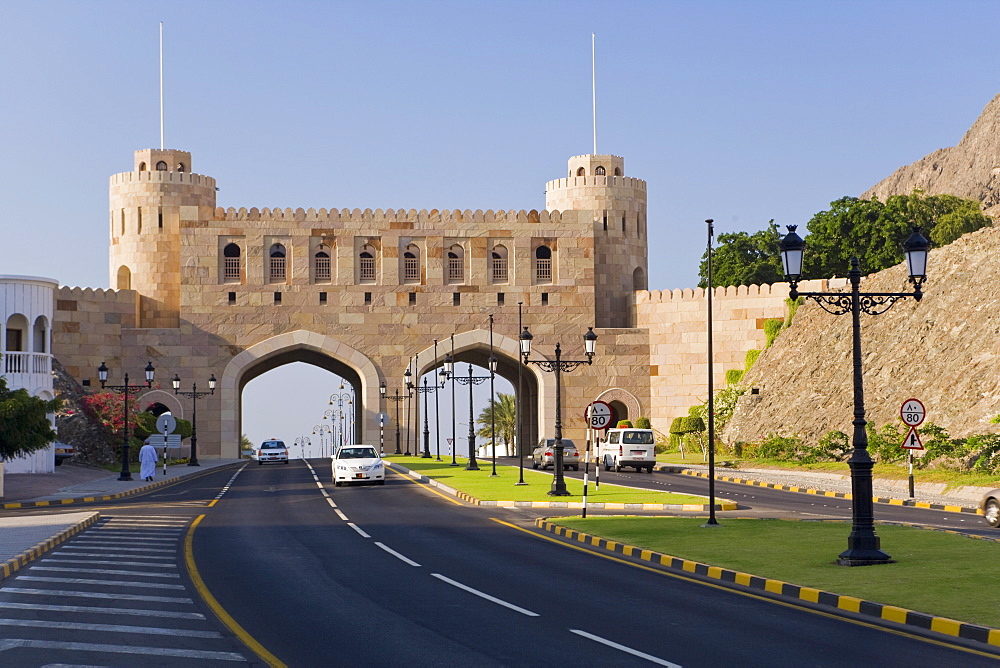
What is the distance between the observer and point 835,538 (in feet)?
61.9

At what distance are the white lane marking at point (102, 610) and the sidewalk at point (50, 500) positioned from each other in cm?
279

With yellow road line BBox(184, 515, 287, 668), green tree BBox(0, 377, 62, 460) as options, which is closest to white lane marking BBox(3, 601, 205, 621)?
yellow road line BBox(184, 515, 287, 668)

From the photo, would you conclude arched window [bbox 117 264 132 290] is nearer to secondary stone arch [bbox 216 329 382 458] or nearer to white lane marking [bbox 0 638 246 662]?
secondary stone arch [bbox 216 329 382 458]

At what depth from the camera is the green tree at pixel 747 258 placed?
87875 millimetres

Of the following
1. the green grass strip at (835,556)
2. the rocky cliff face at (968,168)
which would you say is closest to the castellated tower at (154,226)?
the green grass strip at (835,556)

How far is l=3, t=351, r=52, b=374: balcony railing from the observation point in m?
44.5

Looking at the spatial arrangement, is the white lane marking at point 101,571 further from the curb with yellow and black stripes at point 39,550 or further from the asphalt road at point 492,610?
the asphalt road at point 492,610

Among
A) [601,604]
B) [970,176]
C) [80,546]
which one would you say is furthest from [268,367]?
[970,176]

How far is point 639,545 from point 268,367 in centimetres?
5942

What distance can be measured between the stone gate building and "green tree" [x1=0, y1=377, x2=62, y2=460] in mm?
37239

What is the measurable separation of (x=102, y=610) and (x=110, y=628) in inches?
51.1

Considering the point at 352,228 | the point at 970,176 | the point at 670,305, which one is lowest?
the point at 670,305

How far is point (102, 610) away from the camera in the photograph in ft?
42.5

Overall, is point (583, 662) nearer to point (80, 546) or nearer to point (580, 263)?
point (80, 546)
